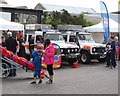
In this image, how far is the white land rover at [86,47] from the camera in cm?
1728

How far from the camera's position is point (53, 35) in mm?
17359

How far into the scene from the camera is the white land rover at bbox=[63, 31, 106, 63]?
17.3 meters

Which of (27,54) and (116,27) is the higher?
(116,27)

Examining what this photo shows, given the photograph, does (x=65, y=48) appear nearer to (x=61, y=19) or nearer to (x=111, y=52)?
(x=111, y=52)

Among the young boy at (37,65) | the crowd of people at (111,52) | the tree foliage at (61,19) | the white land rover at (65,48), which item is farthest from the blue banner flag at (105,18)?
the young boy at (37,65)

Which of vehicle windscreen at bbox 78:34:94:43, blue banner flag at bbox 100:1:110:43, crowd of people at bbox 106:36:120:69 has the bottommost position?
crowd of people at bbox 106:36:120:69

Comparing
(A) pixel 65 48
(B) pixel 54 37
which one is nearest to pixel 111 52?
(A) pixel 65 48

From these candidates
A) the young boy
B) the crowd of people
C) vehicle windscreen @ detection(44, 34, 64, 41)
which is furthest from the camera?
vehicle windscreen @ detection(44, 34, 64, 41)

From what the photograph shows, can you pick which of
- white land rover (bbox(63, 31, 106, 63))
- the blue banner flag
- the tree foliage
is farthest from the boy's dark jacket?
the tree foliage

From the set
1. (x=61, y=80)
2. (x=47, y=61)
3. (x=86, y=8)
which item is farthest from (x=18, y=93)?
(x=86, y=8)

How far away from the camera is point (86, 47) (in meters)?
17.5

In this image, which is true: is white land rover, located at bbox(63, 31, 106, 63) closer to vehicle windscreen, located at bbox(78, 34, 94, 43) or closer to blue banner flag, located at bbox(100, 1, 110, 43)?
vehicle windscreen, located at bbox(78, 34, 94, 43)

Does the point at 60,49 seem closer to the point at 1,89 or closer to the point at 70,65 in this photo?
the point at 70,65

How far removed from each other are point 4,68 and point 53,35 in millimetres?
6433
